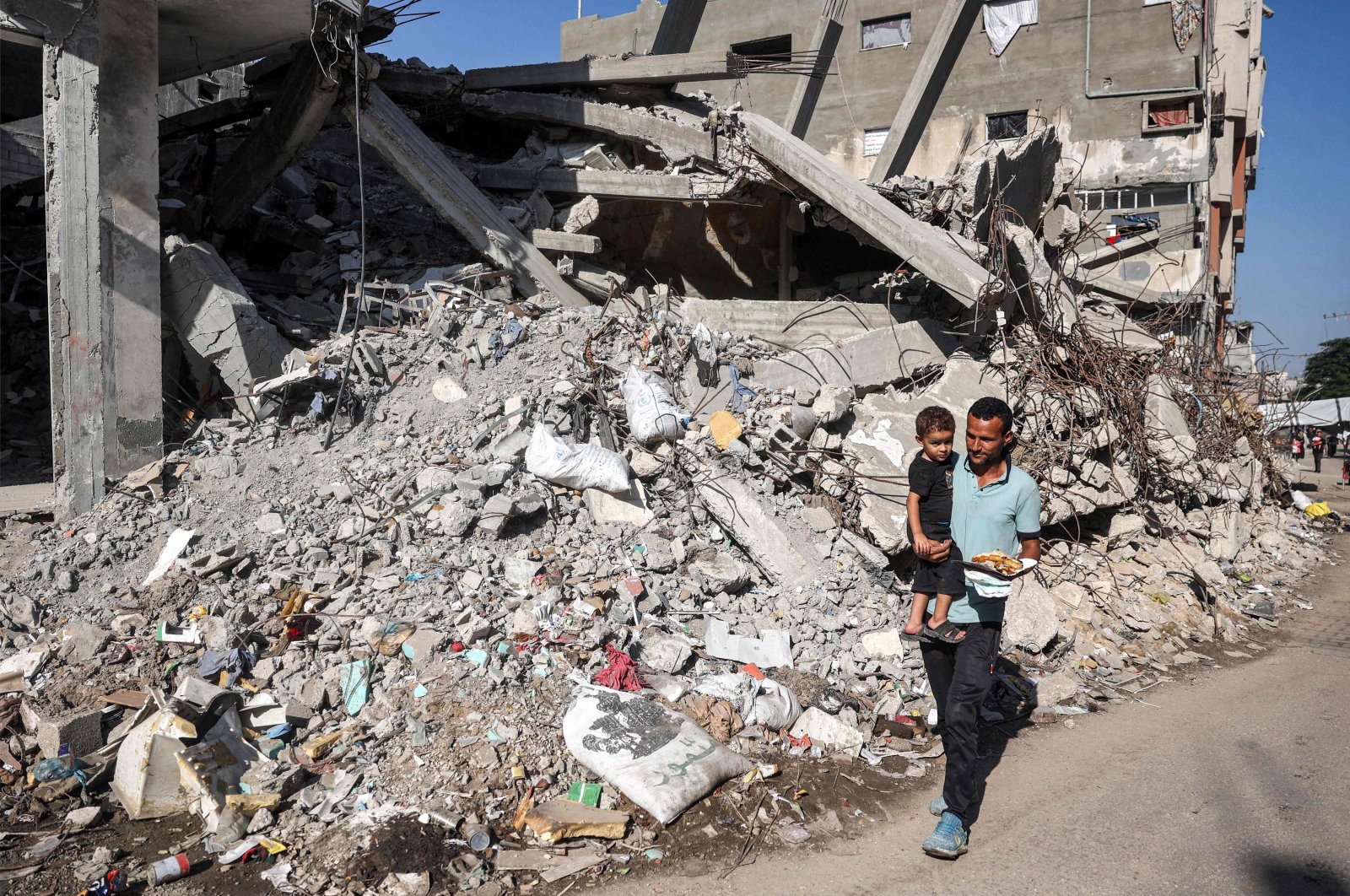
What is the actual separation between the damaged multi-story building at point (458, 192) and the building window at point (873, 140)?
263 centimetres

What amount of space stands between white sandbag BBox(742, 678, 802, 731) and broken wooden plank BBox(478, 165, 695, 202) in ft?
18.2

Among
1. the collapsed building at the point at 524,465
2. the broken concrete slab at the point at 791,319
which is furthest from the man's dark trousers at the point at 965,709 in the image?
the broken concrete slab at the point at 791,319

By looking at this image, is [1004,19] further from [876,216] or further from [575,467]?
[575,467]

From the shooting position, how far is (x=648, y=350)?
6531 mm

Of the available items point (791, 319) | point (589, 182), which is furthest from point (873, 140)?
point (791, 319)

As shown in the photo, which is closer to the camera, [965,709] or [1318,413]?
[965,709]

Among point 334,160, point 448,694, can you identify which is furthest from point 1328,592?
point 334,160

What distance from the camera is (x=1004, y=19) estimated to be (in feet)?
48.6

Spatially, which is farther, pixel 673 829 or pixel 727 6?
pixel 727 6

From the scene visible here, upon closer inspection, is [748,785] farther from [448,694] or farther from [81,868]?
[81,868]

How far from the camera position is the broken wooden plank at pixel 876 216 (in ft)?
21.2

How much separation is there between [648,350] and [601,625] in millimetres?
2822

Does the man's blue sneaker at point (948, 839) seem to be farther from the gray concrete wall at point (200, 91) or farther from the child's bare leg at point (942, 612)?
the gray concrete wall at point (200, 91)

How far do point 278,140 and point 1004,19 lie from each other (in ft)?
41.7
